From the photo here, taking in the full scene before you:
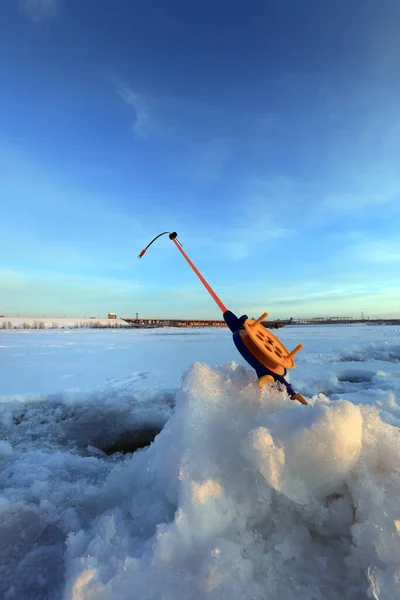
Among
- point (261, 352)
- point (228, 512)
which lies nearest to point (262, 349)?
point (261, 352)

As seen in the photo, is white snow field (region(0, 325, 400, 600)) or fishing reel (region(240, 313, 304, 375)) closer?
white snow field (region(0, 325, 400, 600))

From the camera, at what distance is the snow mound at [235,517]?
1.19 meters

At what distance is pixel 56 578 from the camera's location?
57.9 inches

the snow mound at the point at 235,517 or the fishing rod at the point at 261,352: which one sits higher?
the fishing rod at the point at 261,352

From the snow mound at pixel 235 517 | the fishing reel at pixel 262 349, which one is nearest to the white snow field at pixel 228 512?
the snow mound at pixel 235 517

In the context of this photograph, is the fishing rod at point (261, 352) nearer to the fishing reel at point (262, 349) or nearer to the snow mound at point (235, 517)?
the fishing reel at point (262, 349)

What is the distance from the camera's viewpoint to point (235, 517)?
1441mm

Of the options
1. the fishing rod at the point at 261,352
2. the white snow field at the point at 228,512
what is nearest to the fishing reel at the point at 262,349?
the fishing rod at the point at 261,352

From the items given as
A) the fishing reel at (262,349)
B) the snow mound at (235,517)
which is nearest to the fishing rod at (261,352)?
the fishing reel at (262,349)

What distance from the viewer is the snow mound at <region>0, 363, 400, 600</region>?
1189 mm

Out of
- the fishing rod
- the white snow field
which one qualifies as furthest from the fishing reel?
the white snow field

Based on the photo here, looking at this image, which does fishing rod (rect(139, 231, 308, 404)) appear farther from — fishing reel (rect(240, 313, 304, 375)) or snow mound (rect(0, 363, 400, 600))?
snow mound (rect(0, 363, 400, 600))

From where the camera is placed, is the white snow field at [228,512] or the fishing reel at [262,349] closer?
the white snow field at [228,512]

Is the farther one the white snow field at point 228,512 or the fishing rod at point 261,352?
the fishing rod at point 261,352
